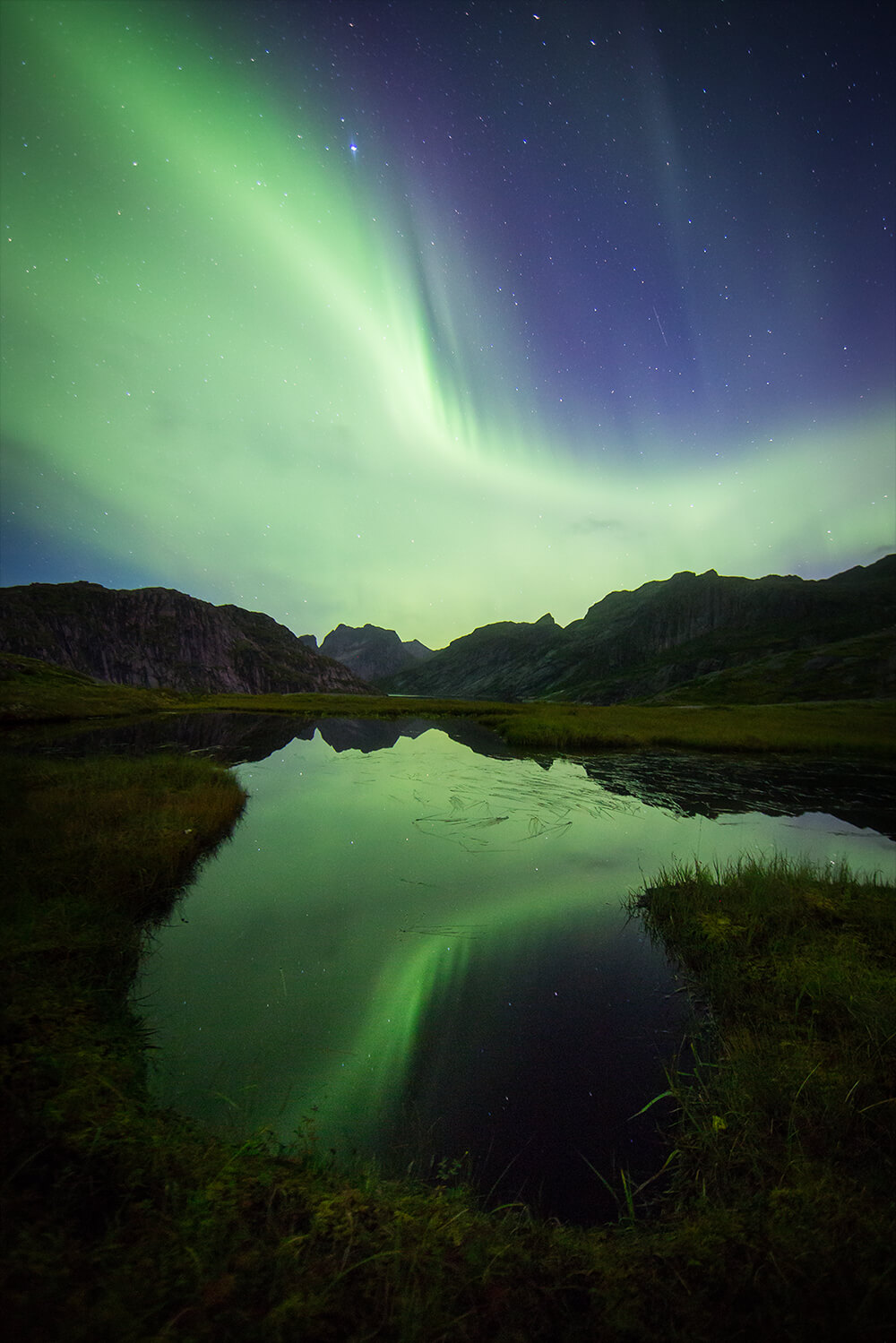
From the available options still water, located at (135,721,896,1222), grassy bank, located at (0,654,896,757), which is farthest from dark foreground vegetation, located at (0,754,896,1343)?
grassy bank, located at (0,654,896,757)

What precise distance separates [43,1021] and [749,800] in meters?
27.2

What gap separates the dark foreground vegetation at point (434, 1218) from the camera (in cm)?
295

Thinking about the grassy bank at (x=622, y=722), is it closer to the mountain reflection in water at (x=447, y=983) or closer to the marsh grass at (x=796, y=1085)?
the mountain reflection in water at (x=447, y=983)

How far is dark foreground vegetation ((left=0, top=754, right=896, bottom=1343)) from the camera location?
295 centimetres

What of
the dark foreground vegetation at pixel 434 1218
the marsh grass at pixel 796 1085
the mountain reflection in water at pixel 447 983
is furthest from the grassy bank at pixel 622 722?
the dark foreground vegetation at pixel 434 1218

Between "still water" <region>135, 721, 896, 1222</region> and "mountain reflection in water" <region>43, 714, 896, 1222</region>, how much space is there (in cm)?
4

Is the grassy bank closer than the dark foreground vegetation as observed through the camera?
No

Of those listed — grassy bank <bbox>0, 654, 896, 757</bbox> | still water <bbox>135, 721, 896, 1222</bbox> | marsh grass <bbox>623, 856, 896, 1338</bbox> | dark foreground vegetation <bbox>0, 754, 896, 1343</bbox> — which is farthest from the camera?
grassy bank <bbox>0, 654, 896, 757</bbox>

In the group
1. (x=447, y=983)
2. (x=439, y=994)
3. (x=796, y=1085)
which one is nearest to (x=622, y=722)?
(x=447, y=983)

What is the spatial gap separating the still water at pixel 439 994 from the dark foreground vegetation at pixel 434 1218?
55 centimetres

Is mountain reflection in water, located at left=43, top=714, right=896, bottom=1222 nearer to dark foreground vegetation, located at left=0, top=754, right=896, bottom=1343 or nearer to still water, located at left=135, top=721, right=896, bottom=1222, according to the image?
still water, located at left=135, top=721, right=896, bottom=1222

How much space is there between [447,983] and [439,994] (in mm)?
388

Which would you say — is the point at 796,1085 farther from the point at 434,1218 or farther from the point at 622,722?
the point at 622,722

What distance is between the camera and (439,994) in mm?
8516
